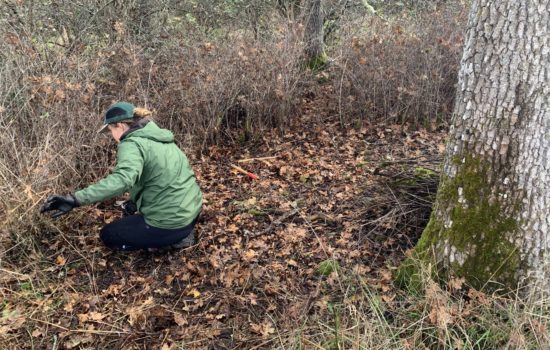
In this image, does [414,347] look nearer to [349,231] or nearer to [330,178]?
[349,231]

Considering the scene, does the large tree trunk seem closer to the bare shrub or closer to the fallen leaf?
the fallen leaf

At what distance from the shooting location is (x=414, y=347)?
242cm

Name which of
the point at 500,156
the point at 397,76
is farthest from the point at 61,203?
the point at 397,76

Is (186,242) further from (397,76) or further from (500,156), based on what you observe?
(397,76)

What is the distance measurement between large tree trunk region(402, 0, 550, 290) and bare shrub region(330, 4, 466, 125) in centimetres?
331

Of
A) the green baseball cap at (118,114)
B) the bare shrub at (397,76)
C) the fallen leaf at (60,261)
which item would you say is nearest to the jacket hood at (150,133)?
the green baseball cap at (118,114)

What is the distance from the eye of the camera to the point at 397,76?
19.8 feet

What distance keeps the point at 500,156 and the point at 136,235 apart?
2778 mm

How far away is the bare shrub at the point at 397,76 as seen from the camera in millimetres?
6000

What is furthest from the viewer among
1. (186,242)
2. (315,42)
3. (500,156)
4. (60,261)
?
(315,42)

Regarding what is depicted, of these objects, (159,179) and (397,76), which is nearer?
(159,179)

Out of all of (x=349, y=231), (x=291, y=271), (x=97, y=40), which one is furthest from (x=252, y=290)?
(x=97, y=40)

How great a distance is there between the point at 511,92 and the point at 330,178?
252cm

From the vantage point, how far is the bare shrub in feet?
19.7
